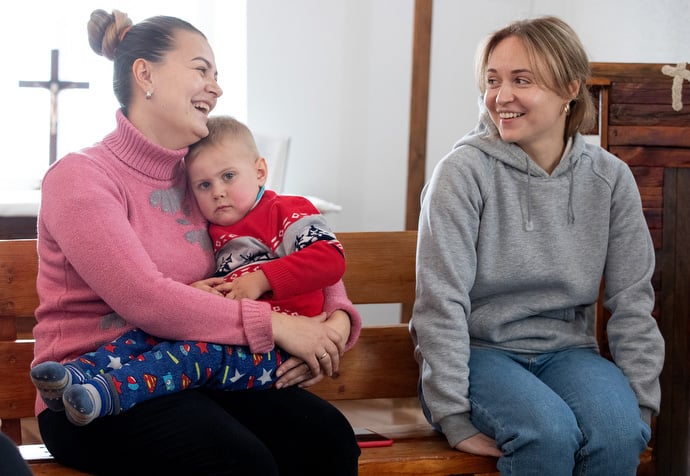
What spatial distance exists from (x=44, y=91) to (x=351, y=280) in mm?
3191

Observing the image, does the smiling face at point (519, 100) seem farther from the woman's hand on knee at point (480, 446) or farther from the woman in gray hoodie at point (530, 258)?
the woman's hand on knee at point (480, 446)

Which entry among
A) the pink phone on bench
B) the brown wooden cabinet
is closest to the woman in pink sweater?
the pink phone on bench

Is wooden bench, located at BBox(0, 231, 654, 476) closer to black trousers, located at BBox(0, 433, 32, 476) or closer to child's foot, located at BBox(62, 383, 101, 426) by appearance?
child's foot, located at BBox(62, 383, 101, 426)

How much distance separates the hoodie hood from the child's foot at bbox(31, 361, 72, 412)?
1.04m

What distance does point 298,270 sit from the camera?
1.76 meters

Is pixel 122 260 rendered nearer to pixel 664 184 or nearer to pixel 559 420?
pixel 559 420

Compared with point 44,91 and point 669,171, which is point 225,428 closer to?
point 669,171

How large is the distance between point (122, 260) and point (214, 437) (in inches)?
13.9

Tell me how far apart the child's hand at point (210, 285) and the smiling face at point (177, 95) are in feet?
0.93

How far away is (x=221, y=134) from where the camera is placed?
1891 millimetres

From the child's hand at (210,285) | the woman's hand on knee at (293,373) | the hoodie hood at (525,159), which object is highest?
the hoodie hood at (525,159)

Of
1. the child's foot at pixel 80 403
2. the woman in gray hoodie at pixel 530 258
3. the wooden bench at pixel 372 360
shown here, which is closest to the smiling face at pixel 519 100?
the woman in gray hoodie at pixel 530 258

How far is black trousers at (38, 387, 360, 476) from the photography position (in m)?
1.54

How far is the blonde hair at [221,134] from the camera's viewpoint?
1.89 m
